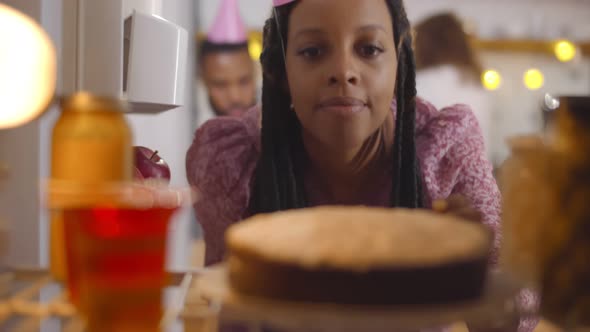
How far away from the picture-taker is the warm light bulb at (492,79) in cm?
244

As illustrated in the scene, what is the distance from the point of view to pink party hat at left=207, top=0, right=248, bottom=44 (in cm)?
245

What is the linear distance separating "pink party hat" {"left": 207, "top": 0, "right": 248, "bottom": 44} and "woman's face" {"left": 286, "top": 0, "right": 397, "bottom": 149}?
1663 millimetres

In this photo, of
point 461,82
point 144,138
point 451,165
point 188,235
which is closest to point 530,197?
point 451,165

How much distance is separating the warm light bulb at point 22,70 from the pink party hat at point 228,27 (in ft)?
6.10

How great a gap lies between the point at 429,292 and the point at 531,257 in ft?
0.34

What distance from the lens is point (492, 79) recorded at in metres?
2.45

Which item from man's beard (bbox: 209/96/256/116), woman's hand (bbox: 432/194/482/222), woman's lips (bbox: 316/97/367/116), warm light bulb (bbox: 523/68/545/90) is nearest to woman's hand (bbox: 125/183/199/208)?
woman's hand (bbox: 432/194/482/222)

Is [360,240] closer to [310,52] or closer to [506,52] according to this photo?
[310,52]

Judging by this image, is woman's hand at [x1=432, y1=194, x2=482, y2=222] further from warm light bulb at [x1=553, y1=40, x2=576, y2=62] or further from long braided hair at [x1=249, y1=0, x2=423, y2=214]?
warm light bulb at [x1=553, y1=40, x2=576, y2=62]

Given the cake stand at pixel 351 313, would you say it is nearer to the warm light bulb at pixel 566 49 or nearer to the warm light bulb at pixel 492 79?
the warm light bulb at pixel 492 79

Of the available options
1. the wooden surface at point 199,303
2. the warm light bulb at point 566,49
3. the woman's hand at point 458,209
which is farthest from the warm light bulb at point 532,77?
the woman's hand at point 458,209

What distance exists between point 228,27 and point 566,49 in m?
1.40

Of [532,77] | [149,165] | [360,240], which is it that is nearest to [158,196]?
[360,240]

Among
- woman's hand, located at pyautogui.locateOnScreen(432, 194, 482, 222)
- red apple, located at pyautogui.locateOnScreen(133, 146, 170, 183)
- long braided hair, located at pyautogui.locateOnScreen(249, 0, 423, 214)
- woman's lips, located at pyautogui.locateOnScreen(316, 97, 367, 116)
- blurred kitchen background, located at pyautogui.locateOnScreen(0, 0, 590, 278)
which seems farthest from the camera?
blurred kitchen background, located at pyautogui.locateOnScreen(0, 0, 590, 278)
